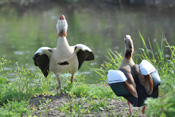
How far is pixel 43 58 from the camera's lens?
6102 millimetres

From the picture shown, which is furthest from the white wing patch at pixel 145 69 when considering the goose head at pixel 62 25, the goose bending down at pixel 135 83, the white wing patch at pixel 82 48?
the goose head at pixel 62 25

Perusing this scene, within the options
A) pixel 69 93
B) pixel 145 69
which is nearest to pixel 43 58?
pixel 69 93

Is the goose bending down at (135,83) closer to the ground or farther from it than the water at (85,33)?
farther from it

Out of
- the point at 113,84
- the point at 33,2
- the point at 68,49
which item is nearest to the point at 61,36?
the point at 68,49

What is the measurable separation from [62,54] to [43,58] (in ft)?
1.51

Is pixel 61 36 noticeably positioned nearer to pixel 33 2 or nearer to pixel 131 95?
pixel 131 95

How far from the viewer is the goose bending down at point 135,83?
4281 millimetres

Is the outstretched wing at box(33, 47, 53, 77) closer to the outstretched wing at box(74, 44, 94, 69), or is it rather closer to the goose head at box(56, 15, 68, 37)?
the goose head at box(56, 15, 68, 37)

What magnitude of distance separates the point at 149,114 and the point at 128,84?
1.77ft

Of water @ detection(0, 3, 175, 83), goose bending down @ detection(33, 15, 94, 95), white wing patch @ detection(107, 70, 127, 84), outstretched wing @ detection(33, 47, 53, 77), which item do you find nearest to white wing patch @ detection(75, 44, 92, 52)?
goose bending down @ detection(33, 15, 94, 95)

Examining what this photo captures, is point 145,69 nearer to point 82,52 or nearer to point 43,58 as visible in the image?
point 82,52

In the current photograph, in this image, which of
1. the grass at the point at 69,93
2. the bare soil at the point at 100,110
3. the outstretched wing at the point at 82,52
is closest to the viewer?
the grass at the point at 69,93

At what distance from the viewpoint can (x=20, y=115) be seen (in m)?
4.84

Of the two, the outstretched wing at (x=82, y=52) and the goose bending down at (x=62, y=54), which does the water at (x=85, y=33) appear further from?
the goose bending down at (x=62, y=54)
